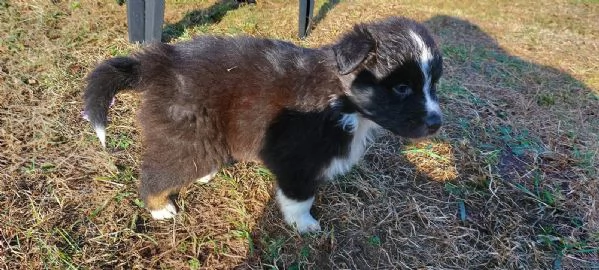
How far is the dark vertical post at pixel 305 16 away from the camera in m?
5.23

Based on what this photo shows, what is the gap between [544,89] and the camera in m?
4.87

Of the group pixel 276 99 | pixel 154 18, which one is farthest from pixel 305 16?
pixel 276 99

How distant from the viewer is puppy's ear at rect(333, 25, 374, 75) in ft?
7.70

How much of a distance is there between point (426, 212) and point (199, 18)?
377 centimetres

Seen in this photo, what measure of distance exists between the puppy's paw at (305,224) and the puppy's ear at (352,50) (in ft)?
3.73

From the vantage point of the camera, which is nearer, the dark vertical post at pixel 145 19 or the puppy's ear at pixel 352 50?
the puppy's ear at pixel 352 50

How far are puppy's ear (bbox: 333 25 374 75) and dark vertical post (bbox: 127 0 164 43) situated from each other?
266 cm

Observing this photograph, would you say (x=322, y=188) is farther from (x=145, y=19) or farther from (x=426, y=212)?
(x=145, y=19)

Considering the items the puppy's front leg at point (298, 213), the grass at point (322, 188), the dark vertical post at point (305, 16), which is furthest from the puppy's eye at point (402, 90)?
the dark vertical post at point (305, 16)

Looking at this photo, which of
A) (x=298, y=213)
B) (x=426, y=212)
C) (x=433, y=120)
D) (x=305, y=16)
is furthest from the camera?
(x=305, y=16)

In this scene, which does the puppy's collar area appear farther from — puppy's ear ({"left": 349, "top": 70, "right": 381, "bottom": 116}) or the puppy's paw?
the puppy's paw

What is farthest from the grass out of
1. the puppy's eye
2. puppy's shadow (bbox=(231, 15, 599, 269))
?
the puppy's eye

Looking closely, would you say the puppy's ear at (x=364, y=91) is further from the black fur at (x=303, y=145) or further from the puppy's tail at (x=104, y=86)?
the puppy's tail at (x=104, y=86)

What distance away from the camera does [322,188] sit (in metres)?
3.37
